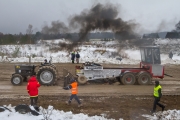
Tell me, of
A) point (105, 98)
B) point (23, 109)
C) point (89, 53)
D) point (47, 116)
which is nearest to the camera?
point (47, 116)

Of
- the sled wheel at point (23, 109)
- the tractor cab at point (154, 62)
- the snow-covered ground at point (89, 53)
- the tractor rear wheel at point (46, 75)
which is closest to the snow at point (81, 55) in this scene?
the snow-covered ground at point (89, 53)

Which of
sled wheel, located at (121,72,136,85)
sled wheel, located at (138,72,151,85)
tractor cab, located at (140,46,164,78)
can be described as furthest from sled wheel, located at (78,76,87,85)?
tractor cab, located at (140,46,164,78)

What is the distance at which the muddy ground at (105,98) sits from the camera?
9872 millimetres

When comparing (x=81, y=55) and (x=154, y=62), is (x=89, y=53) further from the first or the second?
(x=154, y=62)

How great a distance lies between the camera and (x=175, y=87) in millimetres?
15297

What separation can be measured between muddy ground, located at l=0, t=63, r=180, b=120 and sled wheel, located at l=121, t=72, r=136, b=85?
14.6 inches

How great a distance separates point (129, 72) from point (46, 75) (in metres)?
5.25

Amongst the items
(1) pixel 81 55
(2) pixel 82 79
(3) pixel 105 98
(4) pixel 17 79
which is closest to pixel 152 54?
(2) pixel 82 79

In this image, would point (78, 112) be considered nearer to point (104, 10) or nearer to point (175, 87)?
point (175, 87)

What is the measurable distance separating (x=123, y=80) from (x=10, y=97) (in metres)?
6.99

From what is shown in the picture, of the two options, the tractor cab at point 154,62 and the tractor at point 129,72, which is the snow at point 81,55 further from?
the tractor cab at point 154,62

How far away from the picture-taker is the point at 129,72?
15.4 metres

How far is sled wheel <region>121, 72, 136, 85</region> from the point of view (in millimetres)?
15289

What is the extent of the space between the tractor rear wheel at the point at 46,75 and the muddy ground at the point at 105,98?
493 millimetres
